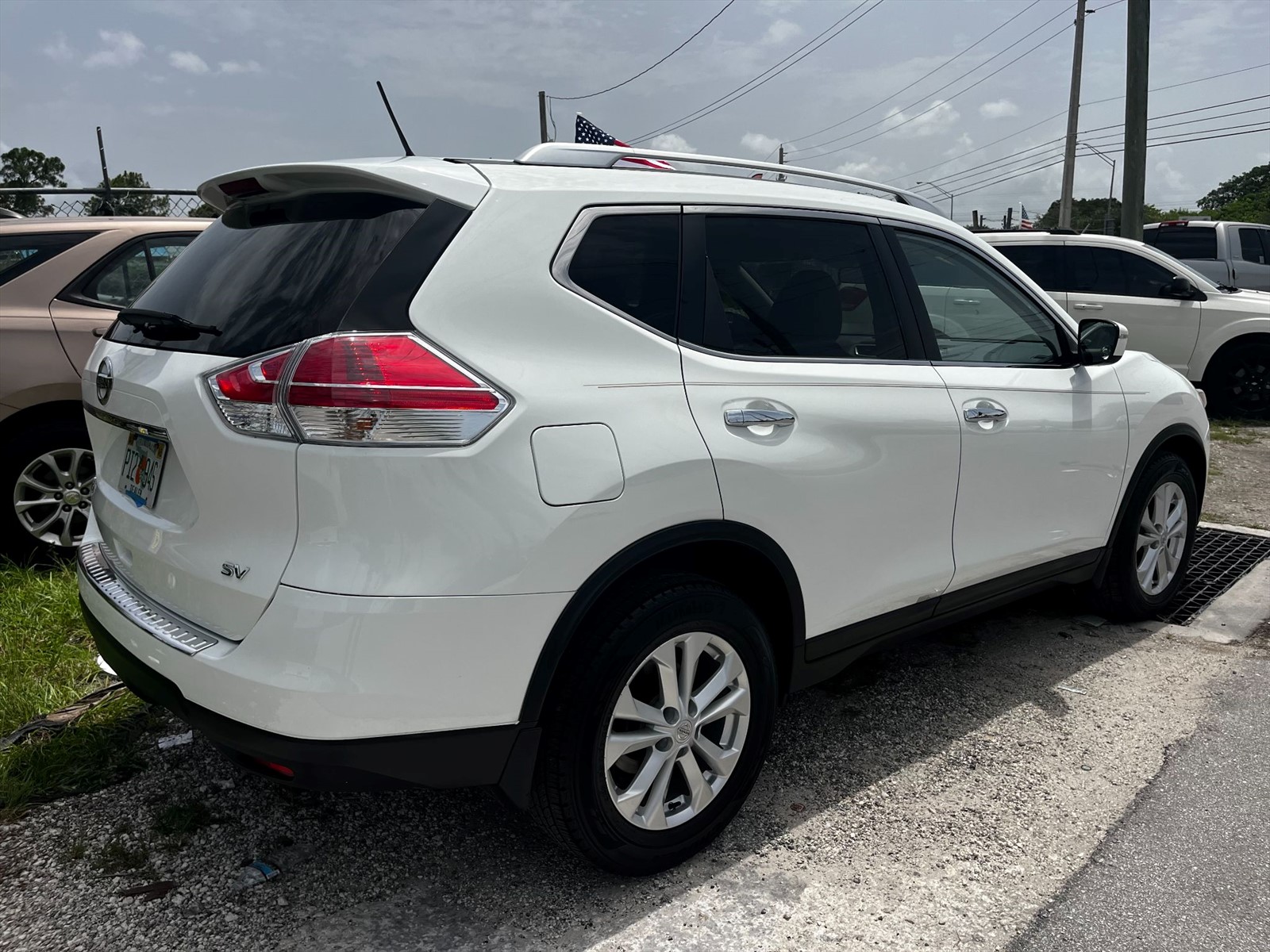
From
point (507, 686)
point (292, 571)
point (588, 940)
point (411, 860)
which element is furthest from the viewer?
point (411, 860)

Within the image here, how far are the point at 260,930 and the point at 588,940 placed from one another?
783mm

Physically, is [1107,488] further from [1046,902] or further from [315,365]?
[315,365]

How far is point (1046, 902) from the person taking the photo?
8.36 feet

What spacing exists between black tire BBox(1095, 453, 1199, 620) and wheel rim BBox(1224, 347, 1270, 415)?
21.0 ft

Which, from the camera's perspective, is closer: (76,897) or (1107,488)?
(76,897)

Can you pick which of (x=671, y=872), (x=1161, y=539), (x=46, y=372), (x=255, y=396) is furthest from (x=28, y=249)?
(x=1161, y=539)

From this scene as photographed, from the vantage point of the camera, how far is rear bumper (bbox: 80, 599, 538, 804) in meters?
2.11

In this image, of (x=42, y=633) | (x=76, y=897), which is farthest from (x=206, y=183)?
(x=42, y=633)

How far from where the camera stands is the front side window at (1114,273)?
10.0m

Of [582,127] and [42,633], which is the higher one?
[582,127]

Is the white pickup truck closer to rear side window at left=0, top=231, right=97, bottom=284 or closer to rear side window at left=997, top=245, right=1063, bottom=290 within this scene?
rear side window at left=997, top=245, right=1063, bottom=290

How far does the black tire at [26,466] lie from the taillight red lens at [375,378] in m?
3.27

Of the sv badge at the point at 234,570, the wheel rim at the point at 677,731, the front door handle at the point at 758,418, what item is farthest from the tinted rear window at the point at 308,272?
the wheel rim at the point at 677,731

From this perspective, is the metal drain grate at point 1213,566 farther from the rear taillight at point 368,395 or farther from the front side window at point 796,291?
the rear taillight at point 368,395
